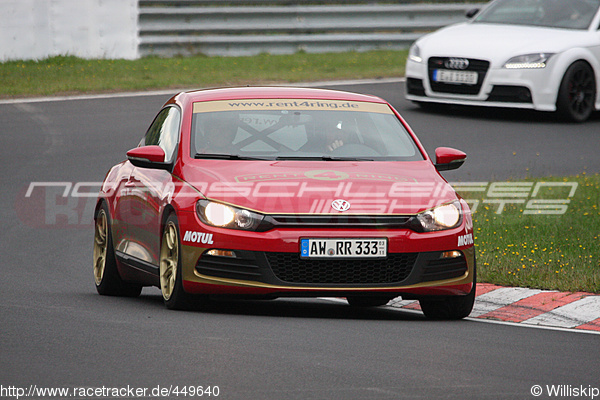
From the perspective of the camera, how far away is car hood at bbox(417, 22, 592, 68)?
1736 cm

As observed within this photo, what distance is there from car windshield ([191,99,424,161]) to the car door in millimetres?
255

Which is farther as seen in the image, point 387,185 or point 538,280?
point 538,280

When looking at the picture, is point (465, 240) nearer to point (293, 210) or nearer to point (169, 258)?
point (293, 210)

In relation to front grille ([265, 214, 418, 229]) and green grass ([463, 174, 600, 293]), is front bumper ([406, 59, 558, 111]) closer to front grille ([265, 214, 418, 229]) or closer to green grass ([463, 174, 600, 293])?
green grass ([463, 174, 600, 293])

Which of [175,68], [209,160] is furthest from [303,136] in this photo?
[175,68]

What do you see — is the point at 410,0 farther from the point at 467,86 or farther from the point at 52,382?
the point at 52,382

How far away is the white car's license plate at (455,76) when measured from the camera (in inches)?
690

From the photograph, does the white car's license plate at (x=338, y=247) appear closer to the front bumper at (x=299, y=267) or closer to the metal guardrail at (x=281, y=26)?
the front bumper at (x=299, y=267)

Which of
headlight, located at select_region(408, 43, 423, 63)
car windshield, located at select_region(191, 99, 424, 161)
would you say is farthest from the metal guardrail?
car windshield, located at select_region(191, 99, 424, 161)

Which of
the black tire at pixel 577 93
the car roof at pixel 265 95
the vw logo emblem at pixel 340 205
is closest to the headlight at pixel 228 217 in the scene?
the vw logo emblem at pixel 340 205

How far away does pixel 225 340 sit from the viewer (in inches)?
266

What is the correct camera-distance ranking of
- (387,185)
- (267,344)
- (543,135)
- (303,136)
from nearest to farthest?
(267,344), (387,185), (303,136), (543,135)

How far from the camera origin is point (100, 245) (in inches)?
379

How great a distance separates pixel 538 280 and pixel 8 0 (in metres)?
14.3
